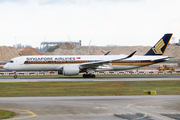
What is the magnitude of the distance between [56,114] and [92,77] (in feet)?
115

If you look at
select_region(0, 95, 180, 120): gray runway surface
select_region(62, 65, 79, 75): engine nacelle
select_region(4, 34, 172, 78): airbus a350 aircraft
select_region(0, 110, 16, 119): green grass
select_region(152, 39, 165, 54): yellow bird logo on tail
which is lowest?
select_region(0, 95, 180, 120): gray runway surface

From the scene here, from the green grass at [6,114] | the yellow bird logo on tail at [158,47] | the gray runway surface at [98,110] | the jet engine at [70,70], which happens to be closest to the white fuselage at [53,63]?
the jet engine at [70,70]

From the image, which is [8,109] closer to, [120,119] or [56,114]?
[56,114]

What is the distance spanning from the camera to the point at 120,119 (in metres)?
14.9

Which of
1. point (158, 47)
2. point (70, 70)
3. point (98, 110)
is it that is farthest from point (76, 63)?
point (98, 110)

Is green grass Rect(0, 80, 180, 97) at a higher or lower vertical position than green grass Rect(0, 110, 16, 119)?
higher

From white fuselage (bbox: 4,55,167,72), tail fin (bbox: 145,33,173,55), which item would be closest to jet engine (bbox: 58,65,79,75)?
white fuselage (bbox: 4,55,167,72)

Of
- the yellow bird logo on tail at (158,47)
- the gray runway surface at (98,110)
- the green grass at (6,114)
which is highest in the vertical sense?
the yellow bird logo on tail at (158,47)

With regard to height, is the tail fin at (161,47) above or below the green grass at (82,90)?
above

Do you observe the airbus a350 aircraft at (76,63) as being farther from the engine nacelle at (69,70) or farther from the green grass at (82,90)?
the green grass at (82,90)

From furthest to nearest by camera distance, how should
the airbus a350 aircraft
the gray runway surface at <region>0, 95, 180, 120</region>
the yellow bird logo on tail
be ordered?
the yellow bird logo on tail → the airbus a350 aircraft → the gray runway surface at <region>0, 95, 180, 120</region>

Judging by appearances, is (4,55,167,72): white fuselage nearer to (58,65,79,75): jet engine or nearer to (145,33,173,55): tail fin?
(58,65,79,75): jet engine

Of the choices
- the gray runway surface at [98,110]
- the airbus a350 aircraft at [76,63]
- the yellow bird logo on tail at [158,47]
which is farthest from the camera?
the yellow bird logo on tail at [158,47]

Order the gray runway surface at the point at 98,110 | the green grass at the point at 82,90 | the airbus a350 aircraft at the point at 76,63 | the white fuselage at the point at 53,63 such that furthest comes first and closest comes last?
the white fuselage at the point at 53,63
the airbus a350 aircraft at the point at 76,63
the green grass at the point at 82,90
the gray runway surface at the point at 98,110
